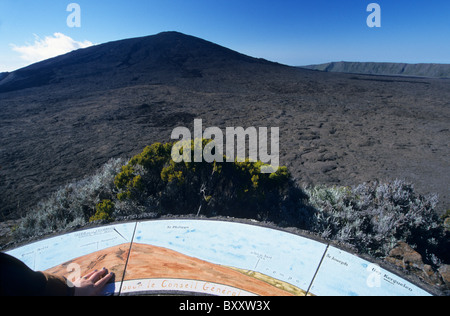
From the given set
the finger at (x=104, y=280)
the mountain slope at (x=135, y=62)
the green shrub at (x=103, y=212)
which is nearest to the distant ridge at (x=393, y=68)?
the mountain slope at (x=135, y=62)

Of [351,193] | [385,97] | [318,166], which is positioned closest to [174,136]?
[318,166]

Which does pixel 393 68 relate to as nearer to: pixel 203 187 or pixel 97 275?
pixel 203 187

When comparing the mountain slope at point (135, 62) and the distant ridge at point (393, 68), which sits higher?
the distant ridge at point (393, 68)

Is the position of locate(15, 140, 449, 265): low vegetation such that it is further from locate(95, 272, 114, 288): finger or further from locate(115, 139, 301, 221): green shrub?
locate(95, 272, 114, 288): finger

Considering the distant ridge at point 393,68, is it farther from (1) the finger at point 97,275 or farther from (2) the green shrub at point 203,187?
(1) the finger at point 97,275

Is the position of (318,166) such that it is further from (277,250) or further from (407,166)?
(277,250)

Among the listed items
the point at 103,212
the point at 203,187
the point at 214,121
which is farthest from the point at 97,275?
the point at 214,121

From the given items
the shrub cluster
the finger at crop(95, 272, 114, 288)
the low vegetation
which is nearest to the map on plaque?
the finger at crop(95, 272, 114, 288)
